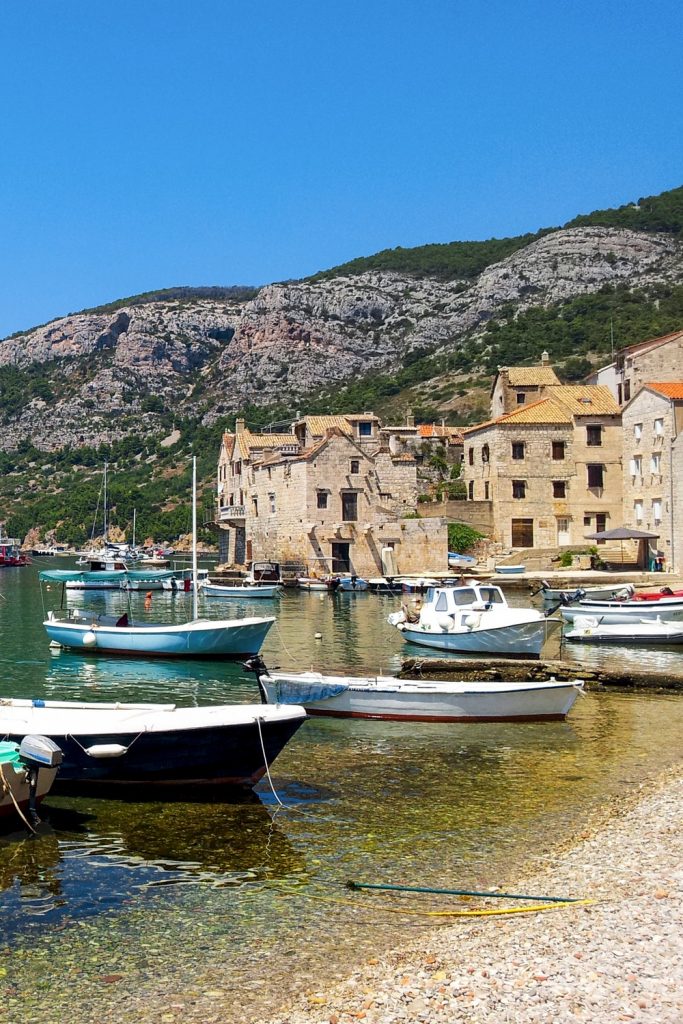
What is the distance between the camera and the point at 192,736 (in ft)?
46.3

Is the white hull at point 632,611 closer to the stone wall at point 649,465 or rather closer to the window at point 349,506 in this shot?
the stone wall at point 649,465

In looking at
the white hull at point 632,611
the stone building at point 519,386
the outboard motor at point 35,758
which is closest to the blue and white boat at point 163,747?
the outboard motor at point 35,758

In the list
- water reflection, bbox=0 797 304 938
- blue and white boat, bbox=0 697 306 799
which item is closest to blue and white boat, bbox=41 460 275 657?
blue and white boat, bbox=0 697 306 799

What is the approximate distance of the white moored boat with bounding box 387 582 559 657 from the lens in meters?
27.2

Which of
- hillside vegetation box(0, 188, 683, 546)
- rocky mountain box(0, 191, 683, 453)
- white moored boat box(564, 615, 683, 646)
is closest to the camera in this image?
white moored boat box(564, 615, 683, 646)

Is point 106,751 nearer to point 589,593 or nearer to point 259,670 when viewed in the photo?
point 259,670

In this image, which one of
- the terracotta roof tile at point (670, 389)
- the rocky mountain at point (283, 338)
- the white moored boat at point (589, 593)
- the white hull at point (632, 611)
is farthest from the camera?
the rocky mountain at point (283, 338)

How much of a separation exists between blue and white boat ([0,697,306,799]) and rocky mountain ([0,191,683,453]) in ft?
360

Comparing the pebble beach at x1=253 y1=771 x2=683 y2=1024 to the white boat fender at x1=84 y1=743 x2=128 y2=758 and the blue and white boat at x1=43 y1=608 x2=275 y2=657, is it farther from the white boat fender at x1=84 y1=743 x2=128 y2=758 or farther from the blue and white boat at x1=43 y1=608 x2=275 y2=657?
the blue and white boat at x1=43 y1=608 x2=275 y2=657

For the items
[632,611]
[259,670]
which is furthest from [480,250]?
[259,670]

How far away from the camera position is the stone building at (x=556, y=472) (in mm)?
58906

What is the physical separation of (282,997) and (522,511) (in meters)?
53.5

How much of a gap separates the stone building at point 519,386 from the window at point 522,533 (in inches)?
388

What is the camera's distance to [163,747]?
46.1ft
